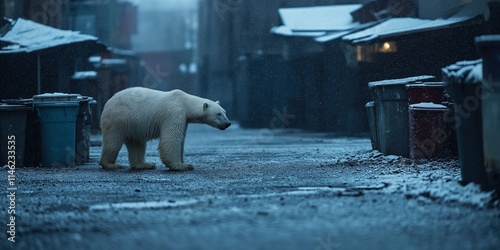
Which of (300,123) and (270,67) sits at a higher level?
(270,67)

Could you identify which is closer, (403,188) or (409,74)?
(403,188)

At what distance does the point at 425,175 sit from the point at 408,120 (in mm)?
2950

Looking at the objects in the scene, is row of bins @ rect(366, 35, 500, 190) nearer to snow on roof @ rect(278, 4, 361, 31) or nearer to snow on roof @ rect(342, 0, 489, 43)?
snow on roof @ rect(342, 0, 489, 43)

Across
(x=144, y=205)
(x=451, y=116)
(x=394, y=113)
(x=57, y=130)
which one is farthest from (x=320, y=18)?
(x=144, y=205)

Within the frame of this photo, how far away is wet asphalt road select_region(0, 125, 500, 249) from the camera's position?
4391mm

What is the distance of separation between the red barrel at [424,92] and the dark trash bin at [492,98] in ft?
15.2

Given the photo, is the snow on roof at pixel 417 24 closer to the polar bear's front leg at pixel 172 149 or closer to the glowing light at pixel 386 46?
the glowing light at pixel 386 46

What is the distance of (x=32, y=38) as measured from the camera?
883 inches

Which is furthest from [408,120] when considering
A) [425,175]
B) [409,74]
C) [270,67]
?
[270,67]

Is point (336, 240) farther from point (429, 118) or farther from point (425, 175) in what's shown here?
point (429, 118)

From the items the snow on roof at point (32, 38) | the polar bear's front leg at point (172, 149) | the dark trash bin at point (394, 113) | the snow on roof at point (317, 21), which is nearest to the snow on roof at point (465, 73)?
the dark trash bin at point (394, 113)

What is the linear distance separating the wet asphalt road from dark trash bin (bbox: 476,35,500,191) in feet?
1.68

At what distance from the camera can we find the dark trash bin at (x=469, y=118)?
21.4 feet

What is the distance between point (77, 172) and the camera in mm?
10148
